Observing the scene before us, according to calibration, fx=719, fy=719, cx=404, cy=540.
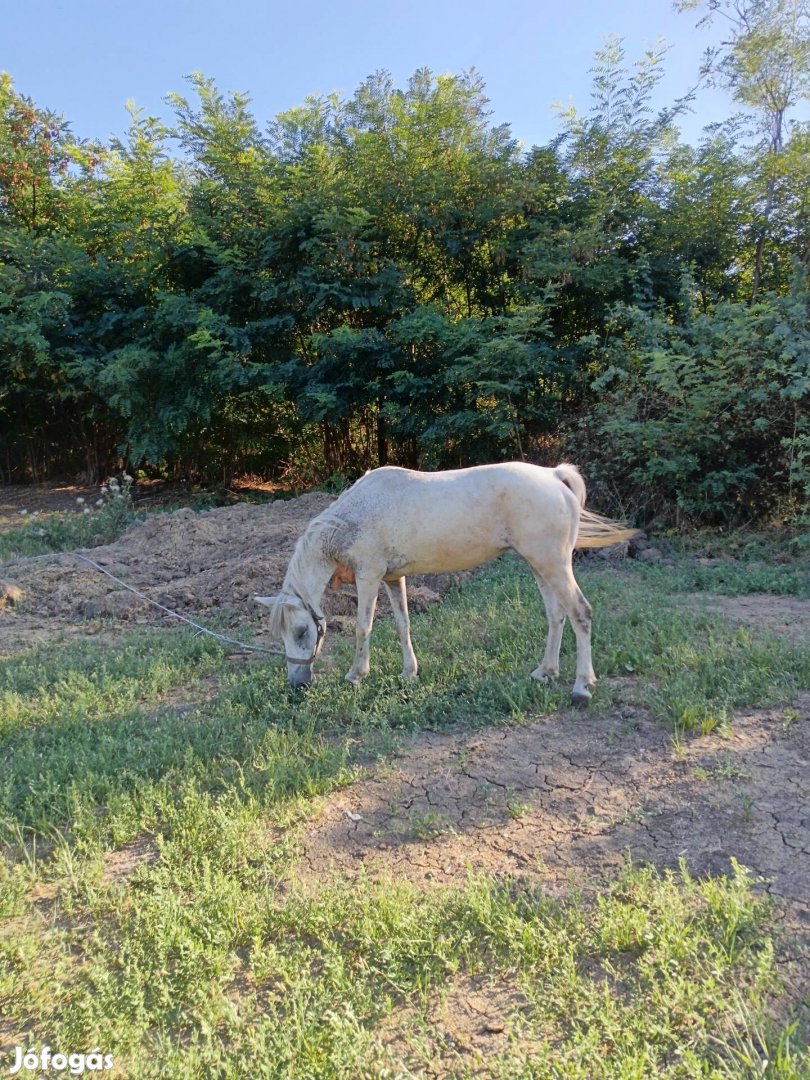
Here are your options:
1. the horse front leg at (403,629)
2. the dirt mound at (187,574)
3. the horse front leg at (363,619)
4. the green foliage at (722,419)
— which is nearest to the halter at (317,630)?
the horse front leg at (363,619)

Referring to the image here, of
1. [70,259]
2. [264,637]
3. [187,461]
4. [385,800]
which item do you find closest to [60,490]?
[187,461]

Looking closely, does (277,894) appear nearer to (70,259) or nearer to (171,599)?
(171,599)

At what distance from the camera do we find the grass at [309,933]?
223cm

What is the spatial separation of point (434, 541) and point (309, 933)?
2.72 m

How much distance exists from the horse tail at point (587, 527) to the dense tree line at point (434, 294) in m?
3.93

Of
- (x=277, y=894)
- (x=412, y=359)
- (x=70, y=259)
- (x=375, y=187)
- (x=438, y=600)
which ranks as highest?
(x=375, y=187)

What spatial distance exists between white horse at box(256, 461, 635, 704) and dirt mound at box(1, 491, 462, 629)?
161 centimetres

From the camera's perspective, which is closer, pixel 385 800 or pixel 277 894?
pixel 277 894

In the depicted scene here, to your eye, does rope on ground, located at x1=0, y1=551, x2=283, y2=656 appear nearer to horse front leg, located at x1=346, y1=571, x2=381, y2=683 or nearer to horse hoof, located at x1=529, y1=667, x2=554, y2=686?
horse front leg, located at x1=346, y1=571, x2=381, y2=683

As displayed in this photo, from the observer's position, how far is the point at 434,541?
4980 millimetres

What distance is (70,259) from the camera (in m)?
14.3

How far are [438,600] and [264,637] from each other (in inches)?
68.6

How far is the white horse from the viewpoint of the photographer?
4.86 meters

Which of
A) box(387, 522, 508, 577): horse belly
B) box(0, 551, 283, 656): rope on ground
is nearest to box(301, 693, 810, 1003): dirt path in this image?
box(387, 522, 508, 577): horse belly
